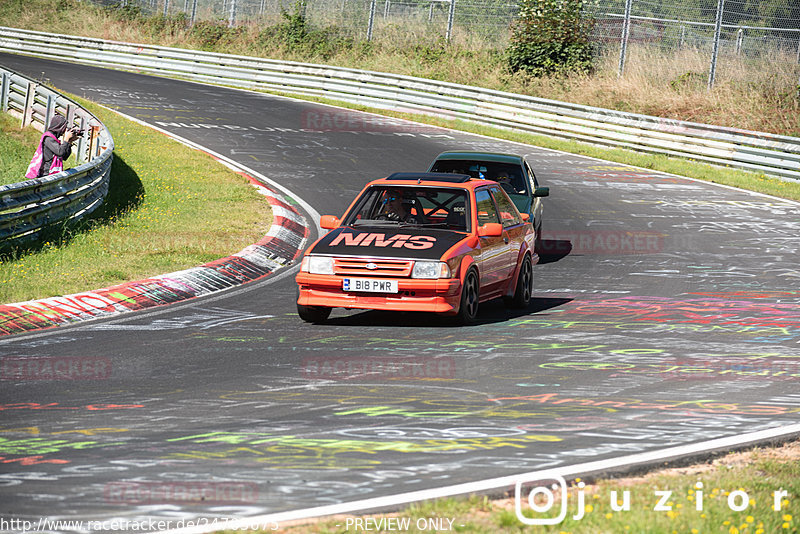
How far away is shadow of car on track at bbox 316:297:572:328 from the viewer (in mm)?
10844

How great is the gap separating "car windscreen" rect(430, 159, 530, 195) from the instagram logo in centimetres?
1057

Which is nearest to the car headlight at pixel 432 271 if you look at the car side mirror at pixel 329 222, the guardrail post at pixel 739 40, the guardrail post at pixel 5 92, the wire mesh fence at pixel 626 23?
the car side mirror at pixel 329 222

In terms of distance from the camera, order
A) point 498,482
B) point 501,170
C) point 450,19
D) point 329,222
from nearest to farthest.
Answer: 1. point 498,482
2. point 329,222
3. point 501,170
4. point 450,19

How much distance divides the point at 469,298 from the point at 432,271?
2.29ft

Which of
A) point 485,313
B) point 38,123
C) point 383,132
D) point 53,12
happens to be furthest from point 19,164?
point 53,12

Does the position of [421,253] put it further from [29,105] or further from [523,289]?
[29,105]

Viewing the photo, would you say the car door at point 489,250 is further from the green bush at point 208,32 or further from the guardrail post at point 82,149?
the green bush at point 208,32

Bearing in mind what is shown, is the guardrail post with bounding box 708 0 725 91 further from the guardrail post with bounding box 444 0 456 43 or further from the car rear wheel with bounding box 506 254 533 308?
the car rear wheel with bounding box 506 254 533 308

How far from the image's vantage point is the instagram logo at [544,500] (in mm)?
4968

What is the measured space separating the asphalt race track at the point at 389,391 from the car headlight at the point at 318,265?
1.82 feet

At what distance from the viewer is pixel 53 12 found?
52969 millimetres

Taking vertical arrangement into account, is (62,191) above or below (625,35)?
below

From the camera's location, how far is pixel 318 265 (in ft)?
35.0

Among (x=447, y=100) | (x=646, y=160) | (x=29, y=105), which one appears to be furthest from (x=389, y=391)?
(x=447, y=100)
